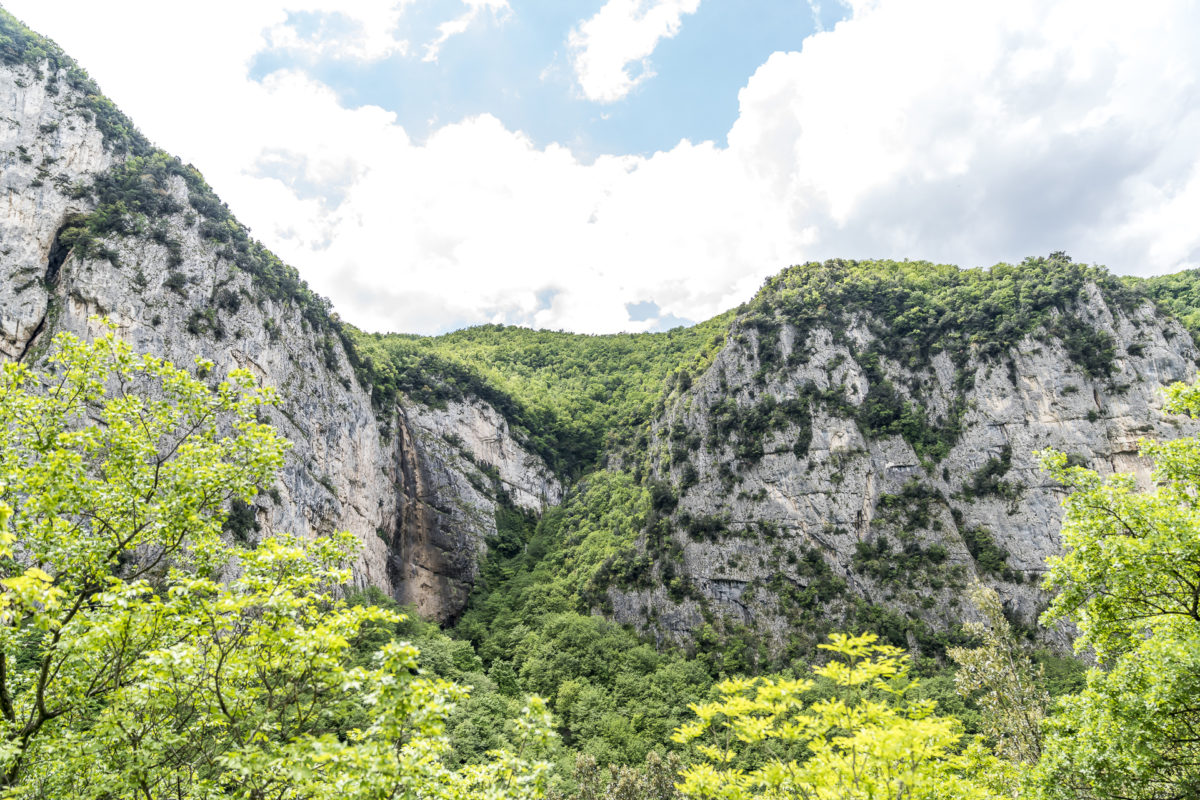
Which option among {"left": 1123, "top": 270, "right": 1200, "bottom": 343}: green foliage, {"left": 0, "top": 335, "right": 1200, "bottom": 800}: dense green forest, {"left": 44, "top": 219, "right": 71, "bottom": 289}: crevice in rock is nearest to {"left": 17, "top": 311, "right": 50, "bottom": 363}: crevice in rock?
{"left": 44, "top": 219, "right": 71, "bottom": 289}: crevice in rock

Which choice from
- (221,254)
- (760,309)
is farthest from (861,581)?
(221,254)

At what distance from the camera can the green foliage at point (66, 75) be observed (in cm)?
4471

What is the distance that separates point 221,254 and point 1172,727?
5817cm

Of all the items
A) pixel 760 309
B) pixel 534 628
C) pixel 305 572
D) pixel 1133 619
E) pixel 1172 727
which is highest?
pixel 760 309

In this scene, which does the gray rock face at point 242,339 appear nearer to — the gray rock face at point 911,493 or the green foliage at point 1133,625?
the gray rock face at point 911,493

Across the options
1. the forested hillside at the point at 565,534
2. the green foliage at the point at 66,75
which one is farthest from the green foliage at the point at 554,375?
the green foliage at the point at 66,75

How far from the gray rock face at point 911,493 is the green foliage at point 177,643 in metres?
47.9

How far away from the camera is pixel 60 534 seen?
7.56 meters

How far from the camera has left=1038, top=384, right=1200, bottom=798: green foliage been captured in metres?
8.81

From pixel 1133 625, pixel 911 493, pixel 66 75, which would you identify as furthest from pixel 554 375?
pixel 1133 625

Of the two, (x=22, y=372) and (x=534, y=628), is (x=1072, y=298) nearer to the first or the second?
(x=534, y=628)

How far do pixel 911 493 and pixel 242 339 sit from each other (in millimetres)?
60837

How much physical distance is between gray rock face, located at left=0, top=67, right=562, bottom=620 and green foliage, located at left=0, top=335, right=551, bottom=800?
21.9m

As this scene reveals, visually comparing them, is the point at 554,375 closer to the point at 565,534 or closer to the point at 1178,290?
the point at 565,534
